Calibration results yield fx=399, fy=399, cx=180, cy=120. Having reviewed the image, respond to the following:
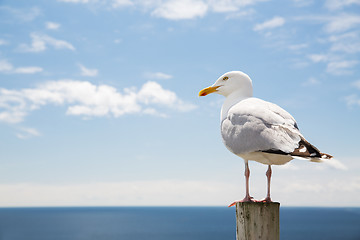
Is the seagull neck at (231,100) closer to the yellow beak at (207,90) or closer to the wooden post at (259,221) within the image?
the yellow beak at (207,90)

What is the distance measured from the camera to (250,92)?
8047mm

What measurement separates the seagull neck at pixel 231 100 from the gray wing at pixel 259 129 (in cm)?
38

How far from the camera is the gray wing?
20.8ft

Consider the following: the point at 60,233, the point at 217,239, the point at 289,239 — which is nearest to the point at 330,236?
the point at 289,239

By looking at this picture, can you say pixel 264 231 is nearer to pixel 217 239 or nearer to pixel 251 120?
pixel 251 120

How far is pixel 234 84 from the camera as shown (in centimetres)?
805

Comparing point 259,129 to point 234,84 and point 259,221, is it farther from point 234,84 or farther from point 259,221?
point 234,84

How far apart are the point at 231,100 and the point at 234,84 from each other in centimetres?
34

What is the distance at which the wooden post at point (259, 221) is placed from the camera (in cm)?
620

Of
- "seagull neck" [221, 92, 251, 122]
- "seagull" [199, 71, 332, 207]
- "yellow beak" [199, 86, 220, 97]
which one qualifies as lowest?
"seagull" [199, 71, 332, 207]

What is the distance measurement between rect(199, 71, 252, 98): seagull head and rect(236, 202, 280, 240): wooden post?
2.51 metres

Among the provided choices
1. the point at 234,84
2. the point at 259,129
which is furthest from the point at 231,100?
the point at 259,129

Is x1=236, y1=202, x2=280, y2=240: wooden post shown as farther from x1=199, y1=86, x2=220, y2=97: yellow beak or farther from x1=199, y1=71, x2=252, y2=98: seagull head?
x1=199, y1=86, x2=220, y2=97: yellow beak

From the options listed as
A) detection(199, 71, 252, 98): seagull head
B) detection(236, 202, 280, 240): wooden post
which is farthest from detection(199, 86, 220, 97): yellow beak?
detection(236, 202, 280, 240): wooden post
